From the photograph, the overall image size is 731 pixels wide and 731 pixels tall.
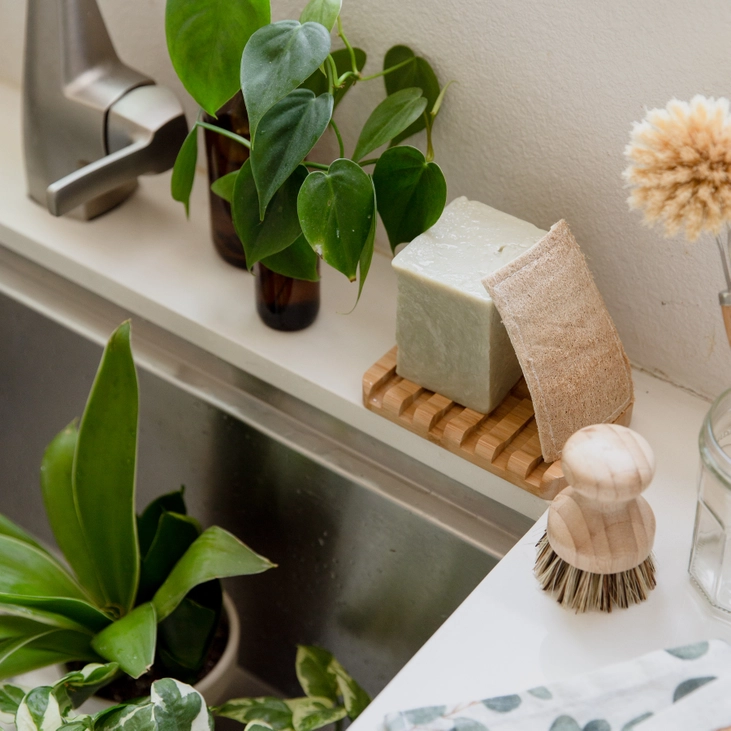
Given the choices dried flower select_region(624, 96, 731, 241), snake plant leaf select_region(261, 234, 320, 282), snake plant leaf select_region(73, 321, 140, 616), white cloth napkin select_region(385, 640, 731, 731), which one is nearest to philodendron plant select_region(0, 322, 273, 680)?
snake plant leaf select_region(73, 321, 140, 616)

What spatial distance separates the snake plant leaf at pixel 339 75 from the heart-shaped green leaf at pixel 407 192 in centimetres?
7

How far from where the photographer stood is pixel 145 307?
726mm

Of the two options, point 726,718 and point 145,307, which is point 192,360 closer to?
point 145,307

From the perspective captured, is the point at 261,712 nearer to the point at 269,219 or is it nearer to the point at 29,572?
the point at 29,572

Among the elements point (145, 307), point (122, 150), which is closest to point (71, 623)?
point (145, 307)

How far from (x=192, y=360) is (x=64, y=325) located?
122 millimetres

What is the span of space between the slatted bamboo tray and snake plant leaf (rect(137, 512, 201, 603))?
166 mm

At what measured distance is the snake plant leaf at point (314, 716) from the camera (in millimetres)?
599

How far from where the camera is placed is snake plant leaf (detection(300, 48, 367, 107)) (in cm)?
58

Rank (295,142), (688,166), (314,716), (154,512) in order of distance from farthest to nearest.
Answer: (154,512)
(314,716)
(295,142)
(688,166)

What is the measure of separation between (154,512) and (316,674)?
180mm

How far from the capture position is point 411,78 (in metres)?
0.64

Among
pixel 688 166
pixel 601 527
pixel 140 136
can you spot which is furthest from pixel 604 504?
pixel 140 136

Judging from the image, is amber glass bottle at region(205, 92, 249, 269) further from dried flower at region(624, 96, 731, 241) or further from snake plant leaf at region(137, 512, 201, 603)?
dried flower at region(624, 96, 731, 241)
